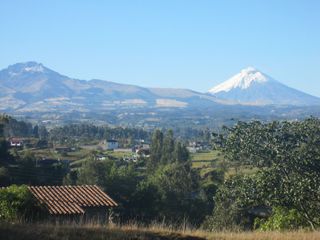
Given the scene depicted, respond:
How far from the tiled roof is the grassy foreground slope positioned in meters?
8.90

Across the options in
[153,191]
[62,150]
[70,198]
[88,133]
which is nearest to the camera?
[70,198]

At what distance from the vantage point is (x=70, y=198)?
20.7 meters

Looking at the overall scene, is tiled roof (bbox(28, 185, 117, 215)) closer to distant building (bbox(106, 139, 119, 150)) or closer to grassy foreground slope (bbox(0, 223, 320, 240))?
grassy foreground slope (bbox(0, 223, 320, 240))

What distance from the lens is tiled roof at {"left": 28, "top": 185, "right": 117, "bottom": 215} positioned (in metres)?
19.0

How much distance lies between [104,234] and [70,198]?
11859 mm

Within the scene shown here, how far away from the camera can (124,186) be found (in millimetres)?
45375

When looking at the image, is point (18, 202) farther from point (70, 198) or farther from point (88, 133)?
point (88, 133)

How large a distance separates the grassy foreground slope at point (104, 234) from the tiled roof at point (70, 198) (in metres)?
8.90

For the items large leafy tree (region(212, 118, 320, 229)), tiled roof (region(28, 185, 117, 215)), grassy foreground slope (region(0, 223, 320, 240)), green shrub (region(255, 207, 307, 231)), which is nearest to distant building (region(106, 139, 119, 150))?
tiled roof (region(28, 185, 117, 215))

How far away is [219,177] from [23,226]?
164 ft

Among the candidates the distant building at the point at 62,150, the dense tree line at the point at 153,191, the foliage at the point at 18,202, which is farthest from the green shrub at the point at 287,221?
the distant building at the point at 62,150

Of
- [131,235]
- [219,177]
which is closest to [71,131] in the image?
[219,177]

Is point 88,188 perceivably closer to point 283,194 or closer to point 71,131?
point 283,194

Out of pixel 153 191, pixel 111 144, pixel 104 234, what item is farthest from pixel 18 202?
pixel 111 144
